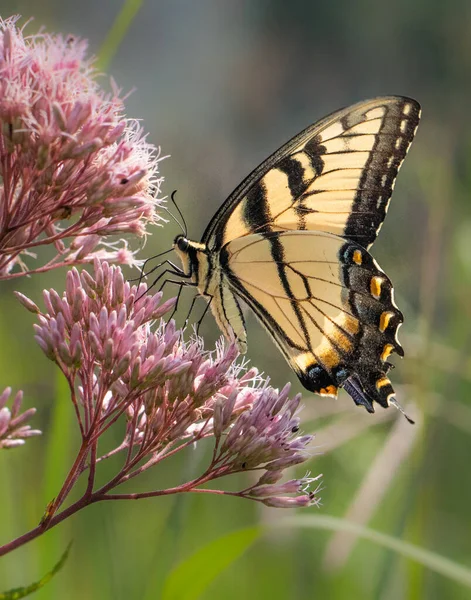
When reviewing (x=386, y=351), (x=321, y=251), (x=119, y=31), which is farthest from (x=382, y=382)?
(x=119, y=31)

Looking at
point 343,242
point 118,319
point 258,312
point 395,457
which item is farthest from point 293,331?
point 118,319

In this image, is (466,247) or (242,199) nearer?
(242,199)

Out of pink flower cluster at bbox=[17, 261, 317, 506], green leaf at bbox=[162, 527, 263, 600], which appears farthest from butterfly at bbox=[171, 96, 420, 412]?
green leaf at bbox=[162, 527, 263, 600]

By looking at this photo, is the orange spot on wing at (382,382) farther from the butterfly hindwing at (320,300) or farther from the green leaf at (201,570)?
the green leaf at (201,570)

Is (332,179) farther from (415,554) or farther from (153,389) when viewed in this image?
(415,554)

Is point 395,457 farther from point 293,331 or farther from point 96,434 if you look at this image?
point 96,434

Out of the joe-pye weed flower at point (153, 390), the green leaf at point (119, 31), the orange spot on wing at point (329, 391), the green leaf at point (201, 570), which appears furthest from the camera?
the green leaf at point (119, 31)

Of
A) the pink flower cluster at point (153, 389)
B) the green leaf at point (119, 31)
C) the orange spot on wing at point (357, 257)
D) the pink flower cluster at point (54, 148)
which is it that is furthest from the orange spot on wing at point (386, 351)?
the green leaf at point (119, 31)

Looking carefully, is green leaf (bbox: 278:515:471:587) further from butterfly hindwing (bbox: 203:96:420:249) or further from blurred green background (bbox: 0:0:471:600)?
butterfly hindwing (bbox: 203:96:420:249)
